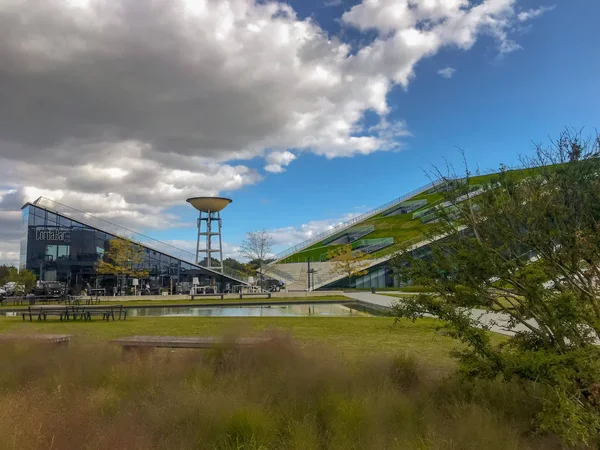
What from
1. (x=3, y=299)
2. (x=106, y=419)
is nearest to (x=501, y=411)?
(x=106, y=419)

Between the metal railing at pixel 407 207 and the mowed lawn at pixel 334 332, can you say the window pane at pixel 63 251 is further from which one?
the metal railing at pixel 407 207

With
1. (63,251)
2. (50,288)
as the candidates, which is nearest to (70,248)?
(63,251)

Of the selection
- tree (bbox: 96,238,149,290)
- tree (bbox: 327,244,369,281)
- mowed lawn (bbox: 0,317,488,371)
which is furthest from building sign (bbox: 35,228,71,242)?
tree (bbox: 327,244,369,281)

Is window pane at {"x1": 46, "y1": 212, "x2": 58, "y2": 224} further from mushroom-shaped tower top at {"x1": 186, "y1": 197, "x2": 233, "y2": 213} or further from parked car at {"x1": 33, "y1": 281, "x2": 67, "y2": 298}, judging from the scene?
mushroom-shaped tower top at {"x1": 186, "y1": 197, "x2": 233, "y2": 213}

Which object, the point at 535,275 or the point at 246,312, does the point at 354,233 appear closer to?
the point at 246,312

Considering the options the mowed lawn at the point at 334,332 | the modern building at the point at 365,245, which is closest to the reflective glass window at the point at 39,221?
the modern building at the point at 365,245

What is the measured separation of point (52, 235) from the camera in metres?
43.1

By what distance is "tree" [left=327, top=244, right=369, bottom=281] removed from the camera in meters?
54.0

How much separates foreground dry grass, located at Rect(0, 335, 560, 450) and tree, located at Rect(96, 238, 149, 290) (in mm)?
36446

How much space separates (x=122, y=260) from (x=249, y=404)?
40.3 metres

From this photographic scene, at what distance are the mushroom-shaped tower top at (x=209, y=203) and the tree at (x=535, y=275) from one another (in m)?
56.6

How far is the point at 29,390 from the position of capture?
231 inches

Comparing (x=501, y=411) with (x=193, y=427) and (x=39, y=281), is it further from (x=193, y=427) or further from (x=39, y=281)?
(x=39, y=281)

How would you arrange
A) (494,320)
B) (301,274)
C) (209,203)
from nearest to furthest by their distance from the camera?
(494,320), (209,203), (301,274)
